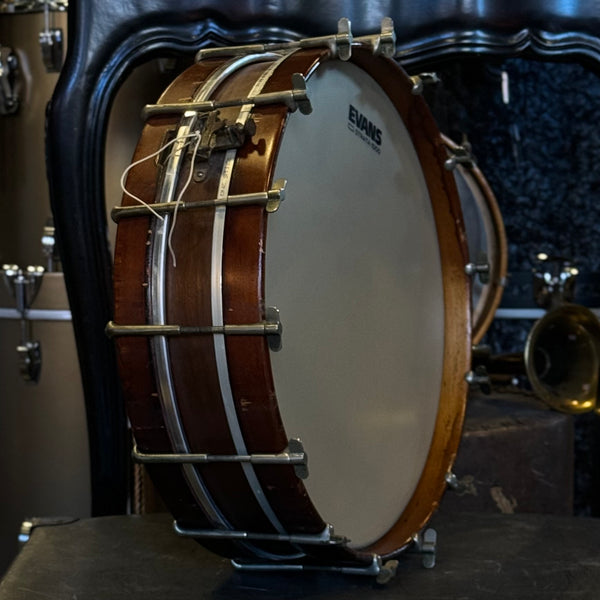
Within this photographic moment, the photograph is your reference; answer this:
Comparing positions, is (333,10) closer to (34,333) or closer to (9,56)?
(9,56)

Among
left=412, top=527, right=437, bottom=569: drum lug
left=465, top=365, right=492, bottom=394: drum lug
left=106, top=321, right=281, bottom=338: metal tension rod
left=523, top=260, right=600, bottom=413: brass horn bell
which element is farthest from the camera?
left=523, top=260, right=600, bottom=413: brass horn bell

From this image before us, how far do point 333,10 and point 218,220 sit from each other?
1.85 feet

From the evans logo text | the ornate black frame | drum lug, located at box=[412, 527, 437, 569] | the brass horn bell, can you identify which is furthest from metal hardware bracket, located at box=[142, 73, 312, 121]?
the brass horn bell

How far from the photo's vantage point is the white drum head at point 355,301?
86 cm

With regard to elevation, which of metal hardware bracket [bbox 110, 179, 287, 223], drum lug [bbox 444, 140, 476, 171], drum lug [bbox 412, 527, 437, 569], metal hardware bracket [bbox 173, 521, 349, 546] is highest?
drum lug [bbox 444, 140, 476, 171]

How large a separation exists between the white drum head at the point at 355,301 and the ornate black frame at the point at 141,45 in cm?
23

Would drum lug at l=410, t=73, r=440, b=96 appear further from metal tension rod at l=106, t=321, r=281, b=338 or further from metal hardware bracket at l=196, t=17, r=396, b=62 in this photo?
metal tension rod at l=106, t=321, r=281, b=338

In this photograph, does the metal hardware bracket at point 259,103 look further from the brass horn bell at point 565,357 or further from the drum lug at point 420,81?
the brass horn bell at point 565,357

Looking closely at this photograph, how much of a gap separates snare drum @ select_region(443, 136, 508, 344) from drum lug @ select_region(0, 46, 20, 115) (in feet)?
2.75

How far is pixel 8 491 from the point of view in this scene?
1.67 m

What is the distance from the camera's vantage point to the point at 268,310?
31.0 inches

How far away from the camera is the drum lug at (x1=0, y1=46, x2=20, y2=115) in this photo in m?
1.60

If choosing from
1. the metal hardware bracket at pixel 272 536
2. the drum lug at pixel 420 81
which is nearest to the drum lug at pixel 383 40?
the drum lug at pixel 420 81

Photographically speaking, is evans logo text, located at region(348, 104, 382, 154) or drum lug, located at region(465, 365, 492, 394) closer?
evans logo text, located at region(348, 104, 382, 154)
